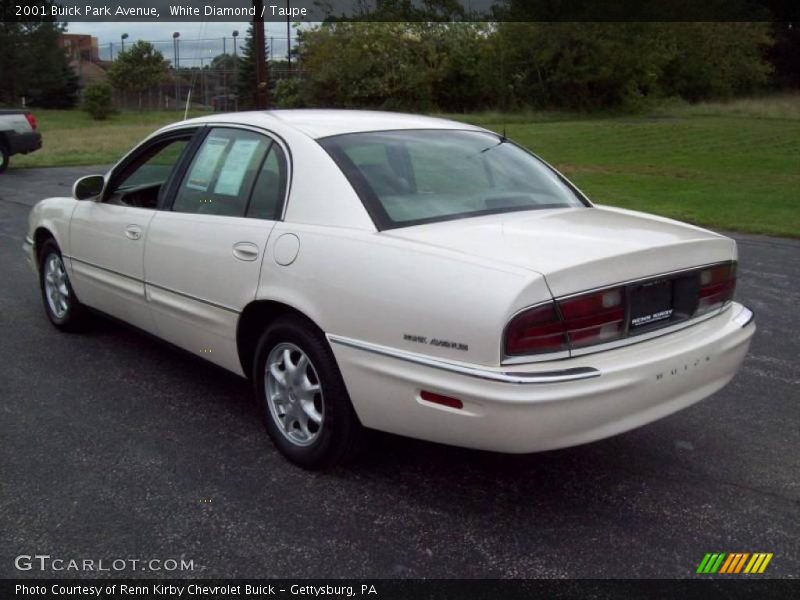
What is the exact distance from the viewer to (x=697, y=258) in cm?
352

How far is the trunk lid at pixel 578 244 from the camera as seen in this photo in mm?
3086

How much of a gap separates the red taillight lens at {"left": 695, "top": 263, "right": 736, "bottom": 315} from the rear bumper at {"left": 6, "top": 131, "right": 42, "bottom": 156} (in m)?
18.3

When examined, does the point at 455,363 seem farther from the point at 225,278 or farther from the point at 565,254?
the point at 225,278

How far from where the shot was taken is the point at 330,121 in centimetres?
422

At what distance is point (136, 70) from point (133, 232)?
62.7 m

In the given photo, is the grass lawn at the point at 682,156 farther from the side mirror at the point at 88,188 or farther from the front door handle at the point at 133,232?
the front door handle at the point at 133,232

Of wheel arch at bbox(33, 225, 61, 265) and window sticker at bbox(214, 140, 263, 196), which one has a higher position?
window sticker at bbox(214, 140, 263, 196)

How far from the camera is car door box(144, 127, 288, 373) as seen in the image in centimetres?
387

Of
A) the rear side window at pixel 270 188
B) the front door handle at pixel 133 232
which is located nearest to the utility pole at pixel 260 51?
the front door handle at pixel 133 232

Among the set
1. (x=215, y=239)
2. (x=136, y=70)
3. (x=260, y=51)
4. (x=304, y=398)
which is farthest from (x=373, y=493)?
(x=136, y=70)

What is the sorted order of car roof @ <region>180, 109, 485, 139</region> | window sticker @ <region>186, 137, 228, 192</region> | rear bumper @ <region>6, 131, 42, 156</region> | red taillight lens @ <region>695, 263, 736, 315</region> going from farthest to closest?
rear bumper @ <region>6, 131, 42, 156</region>, window sticker @ <region>186, 137, 228, 192</region>, car roof @ <region>180, 109, 485, 139</region>, red taillight lens @ <region>695, 263, 736, 315</region>

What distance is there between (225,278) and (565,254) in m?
1.58

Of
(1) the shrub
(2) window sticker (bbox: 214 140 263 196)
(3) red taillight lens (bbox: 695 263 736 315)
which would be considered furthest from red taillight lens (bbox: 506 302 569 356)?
(1) the shrub
